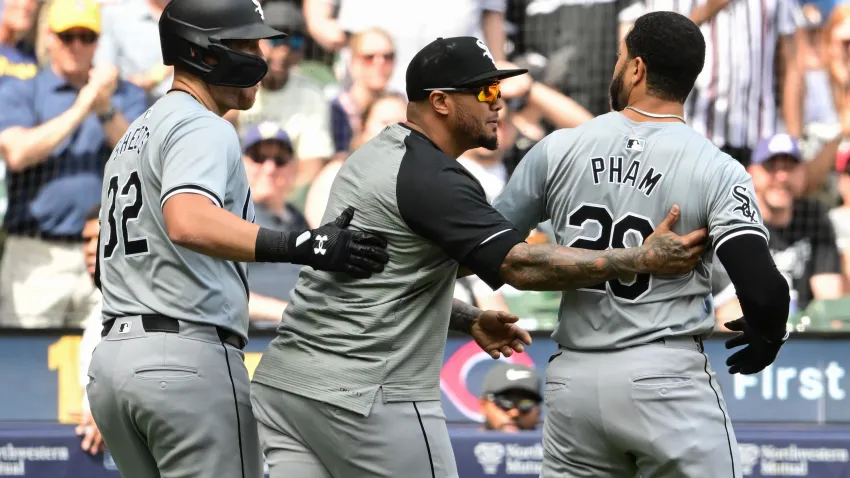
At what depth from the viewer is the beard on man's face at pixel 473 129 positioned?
357cm

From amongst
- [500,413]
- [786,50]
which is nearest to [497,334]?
[500,413]

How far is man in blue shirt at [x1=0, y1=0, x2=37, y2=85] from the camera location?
8.22m

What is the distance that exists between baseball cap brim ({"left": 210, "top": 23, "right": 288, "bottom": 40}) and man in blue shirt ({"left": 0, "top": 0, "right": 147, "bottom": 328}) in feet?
14.9

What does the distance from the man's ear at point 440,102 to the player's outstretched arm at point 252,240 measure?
1.53 ft

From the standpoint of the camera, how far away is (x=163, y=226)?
3508 mm

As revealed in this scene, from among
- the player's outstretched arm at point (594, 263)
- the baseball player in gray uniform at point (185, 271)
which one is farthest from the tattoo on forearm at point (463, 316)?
the baseball player in gray uniform at point (185, 271)

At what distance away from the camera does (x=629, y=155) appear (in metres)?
3.64

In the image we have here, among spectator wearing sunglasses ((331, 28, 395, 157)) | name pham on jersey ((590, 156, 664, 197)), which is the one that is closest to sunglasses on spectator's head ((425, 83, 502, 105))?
name pham on jersey ((590, 156, 664, 197))

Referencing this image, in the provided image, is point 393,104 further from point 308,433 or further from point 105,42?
point 308,433

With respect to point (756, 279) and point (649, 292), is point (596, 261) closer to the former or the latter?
point (649, 292)

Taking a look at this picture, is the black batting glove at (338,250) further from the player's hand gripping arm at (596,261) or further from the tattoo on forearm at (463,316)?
the tattoo on forearm at (463,316)

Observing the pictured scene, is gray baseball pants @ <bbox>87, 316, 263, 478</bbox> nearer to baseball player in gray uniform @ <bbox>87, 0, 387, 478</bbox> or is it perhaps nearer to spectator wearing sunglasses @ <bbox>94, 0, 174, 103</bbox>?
baseball player in gray uniform @ <bbox>87, 0, 387, 478</bbox>

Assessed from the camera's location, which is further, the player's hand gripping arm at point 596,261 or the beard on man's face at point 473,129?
the beard on man's face at point 473,129

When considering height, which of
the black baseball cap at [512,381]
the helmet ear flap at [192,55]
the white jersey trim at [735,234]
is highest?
the helmet ear flap at [192,55]
